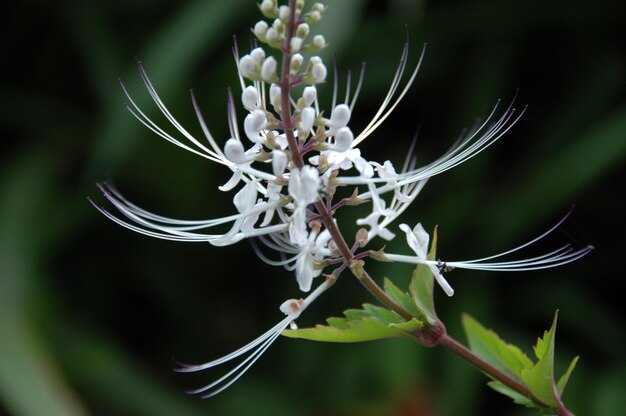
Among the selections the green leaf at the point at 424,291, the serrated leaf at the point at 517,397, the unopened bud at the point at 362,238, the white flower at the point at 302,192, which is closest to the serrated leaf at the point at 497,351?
the serrated leaf at the point at 517,397

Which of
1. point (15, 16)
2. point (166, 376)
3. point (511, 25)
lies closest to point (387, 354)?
point (166, 376)

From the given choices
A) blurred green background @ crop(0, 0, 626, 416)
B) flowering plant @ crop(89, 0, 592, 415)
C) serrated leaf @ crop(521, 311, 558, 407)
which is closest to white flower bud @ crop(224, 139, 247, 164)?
flowering plant @ crop(89, 0, 592, 415)

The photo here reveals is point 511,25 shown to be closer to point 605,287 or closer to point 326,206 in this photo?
point 605,287

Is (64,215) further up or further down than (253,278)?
further up

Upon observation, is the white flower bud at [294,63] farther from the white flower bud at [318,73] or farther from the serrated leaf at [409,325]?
the serrated leaf at [409,325]

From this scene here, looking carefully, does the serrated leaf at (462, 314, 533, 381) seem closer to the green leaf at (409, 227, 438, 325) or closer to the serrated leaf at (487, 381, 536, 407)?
the serrated leaf at (487, 381, 536, 407)
